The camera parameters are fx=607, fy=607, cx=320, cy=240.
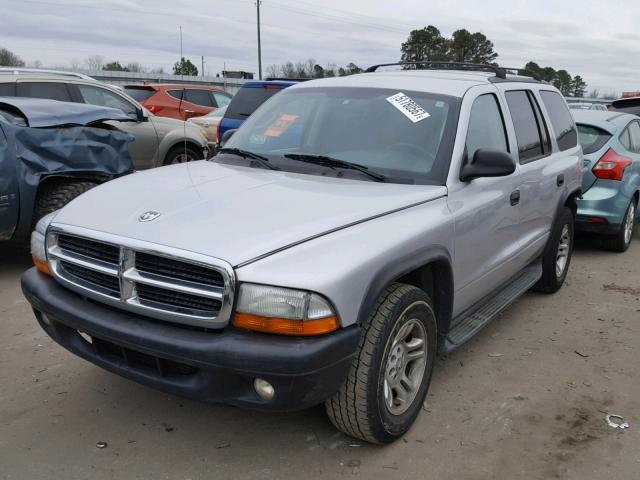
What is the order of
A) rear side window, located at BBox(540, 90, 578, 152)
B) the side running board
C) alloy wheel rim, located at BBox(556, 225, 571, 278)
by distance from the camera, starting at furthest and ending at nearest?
alloy wheel rim, located at BBox(556, 225, 571, 278)
rear side window, located at BBox(540, 90, 578, 152)
the side running board

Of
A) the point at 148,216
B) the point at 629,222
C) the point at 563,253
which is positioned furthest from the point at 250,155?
the point at 629,222

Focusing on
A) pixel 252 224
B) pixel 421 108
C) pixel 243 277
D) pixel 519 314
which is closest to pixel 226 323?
pixel 243 277

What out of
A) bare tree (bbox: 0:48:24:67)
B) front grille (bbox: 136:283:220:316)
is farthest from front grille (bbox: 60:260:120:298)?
bare tree (bbox: 0:48:24:67)

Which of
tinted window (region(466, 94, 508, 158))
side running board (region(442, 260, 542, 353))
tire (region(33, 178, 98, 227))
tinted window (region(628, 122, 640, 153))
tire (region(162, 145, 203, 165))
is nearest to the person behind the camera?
side running board (region(442, 260, 542, 353))

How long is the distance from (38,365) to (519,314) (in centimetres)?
363

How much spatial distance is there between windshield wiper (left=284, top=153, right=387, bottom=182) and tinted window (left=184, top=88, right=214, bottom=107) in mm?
12895

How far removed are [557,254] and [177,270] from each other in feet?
12.6

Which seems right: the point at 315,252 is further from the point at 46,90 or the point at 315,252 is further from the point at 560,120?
the point at 46,90

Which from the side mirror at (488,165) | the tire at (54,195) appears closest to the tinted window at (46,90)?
the tire at (54,195)

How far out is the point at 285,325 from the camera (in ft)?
7.92

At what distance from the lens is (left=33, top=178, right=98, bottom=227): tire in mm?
5559

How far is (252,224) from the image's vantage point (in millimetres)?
2686

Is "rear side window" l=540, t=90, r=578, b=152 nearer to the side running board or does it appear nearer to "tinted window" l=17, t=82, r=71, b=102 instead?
the side running board

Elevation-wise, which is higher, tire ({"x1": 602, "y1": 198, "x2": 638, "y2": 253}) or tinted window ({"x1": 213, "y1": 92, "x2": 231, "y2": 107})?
tinted window ({"x1": 213, "y1": 92, "x2": 231, "y2": 107})
